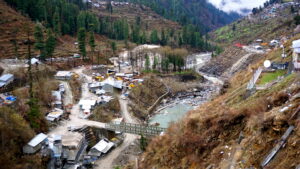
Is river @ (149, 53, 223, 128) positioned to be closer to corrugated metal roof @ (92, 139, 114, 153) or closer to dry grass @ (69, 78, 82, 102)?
corrugated metal roof @ (92, 139, 114, 153)

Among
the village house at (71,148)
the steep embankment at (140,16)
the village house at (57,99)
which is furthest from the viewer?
the steep embankment at (140,16)

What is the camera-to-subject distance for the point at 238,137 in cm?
1598

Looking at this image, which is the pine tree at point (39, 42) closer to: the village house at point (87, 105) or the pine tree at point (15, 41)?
the pine tree at point (15, 41)

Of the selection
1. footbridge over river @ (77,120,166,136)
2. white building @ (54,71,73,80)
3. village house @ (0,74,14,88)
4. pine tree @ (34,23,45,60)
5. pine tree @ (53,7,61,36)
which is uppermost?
pine tree @ (53,7,61,36)

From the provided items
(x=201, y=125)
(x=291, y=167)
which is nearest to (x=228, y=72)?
(x=201, y=125)

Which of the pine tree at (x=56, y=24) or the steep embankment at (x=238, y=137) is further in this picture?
the pine tree at (x=56, y=24)

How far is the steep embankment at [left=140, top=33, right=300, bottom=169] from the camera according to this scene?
13023 millimetres

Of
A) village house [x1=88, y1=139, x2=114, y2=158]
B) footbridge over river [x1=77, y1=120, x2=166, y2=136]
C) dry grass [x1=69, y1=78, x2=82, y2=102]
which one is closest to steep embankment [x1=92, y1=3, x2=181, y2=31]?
dry grass [x1=69, y1=78, x2=82, y2=102]

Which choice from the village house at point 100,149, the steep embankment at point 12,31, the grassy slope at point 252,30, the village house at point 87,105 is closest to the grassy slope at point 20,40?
the steep embankment at point 12,31

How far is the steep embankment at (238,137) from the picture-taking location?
42.7 ft

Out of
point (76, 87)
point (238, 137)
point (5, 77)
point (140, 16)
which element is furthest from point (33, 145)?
point (140, 16)

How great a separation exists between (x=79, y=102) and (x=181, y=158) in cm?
2370

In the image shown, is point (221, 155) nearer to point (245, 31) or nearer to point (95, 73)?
point (95, 73)

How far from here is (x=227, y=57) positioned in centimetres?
7288
